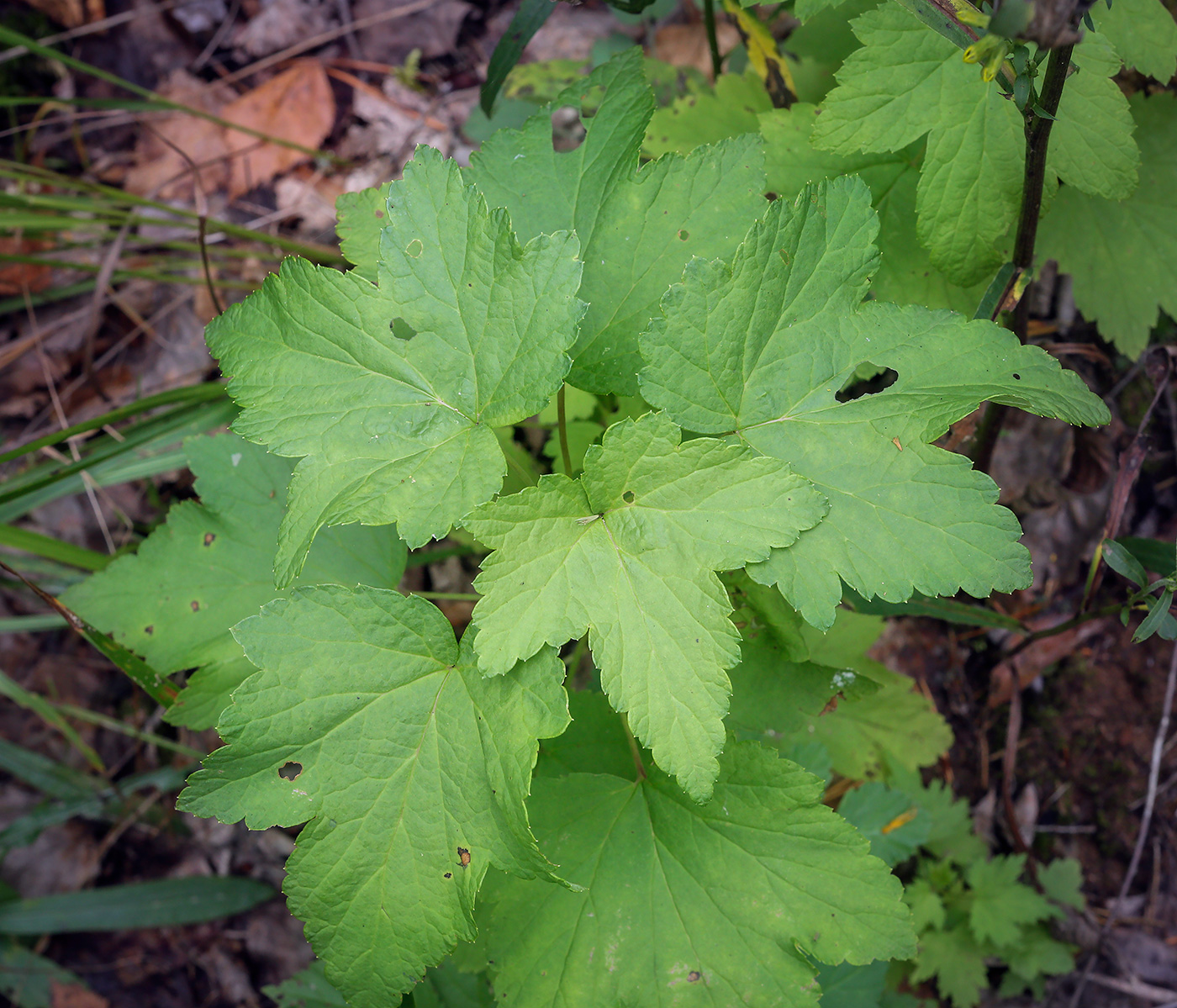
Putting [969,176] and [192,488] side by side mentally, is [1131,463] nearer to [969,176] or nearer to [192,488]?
[969,176]

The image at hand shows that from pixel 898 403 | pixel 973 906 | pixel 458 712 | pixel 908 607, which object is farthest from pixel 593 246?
pixel 973 906

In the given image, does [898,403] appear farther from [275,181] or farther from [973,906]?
[275,181]

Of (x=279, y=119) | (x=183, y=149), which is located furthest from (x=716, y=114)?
(x=183, y=149)

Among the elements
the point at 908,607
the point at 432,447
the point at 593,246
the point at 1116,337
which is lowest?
the point at 908,607

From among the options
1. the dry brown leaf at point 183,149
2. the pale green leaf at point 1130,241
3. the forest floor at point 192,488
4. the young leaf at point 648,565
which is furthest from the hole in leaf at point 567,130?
the young leaf at point 648,565

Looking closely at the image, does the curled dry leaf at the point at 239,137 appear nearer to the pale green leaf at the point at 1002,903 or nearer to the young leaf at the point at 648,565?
the young leaf at the point at 648,565

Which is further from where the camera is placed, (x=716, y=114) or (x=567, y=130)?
(x=567, y=130)
